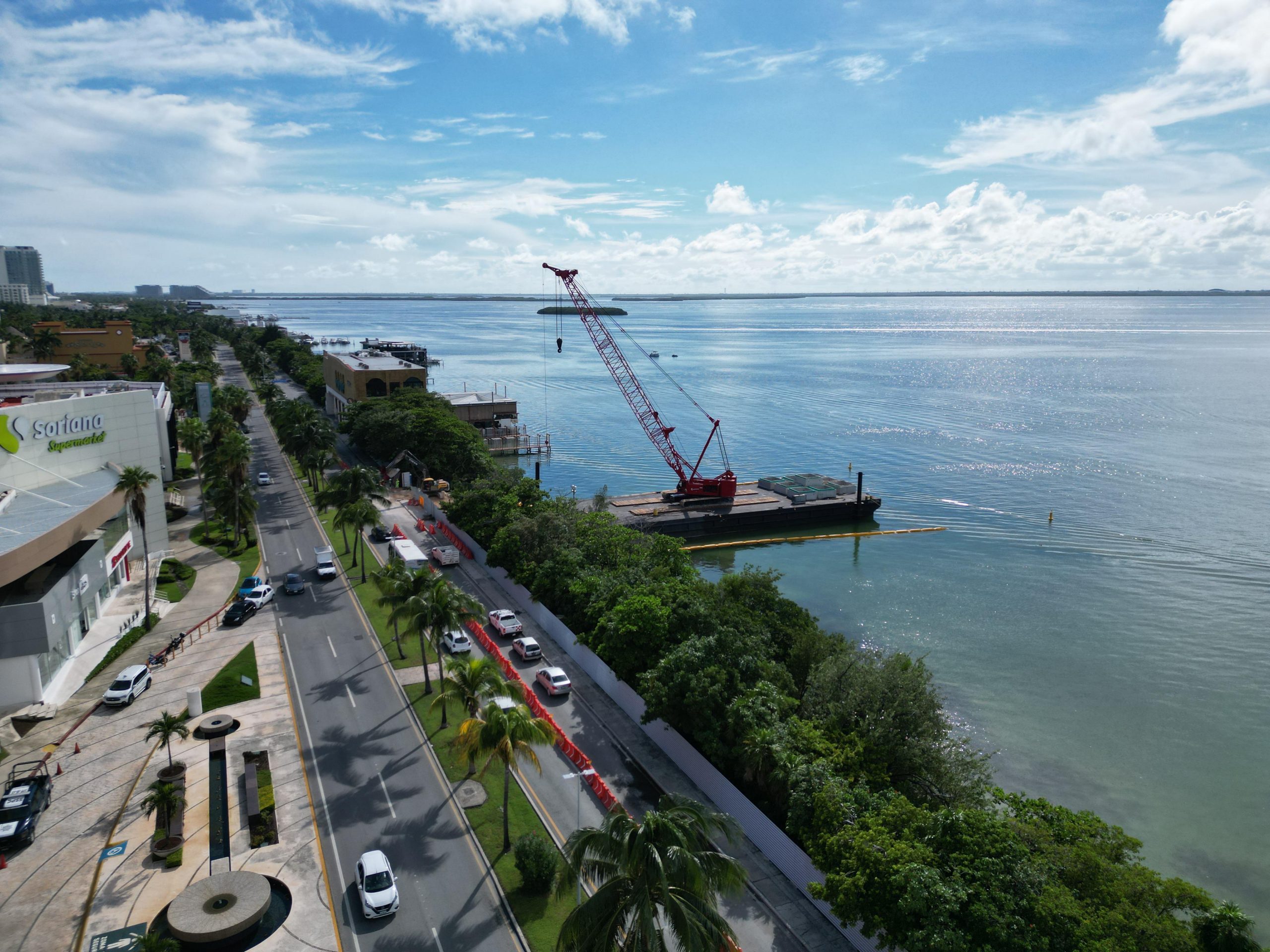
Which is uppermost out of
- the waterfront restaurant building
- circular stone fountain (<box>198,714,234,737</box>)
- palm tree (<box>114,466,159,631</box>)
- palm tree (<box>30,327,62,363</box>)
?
palm tree (<box>30,327,62,363</box>)

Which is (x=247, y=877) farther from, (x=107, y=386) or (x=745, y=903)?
(x=107, y=386)

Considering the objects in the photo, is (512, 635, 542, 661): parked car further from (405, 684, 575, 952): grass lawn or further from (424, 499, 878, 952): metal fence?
(405, 684, 575, 952): grass lawn

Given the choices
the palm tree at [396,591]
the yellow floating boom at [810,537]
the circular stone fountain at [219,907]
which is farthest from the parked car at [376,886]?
the yellow floating boom at [810,537]

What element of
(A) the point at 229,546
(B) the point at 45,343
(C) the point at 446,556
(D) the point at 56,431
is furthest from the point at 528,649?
(B) the point at 45,343

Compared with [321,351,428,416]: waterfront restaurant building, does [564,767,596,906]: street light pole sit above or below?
below

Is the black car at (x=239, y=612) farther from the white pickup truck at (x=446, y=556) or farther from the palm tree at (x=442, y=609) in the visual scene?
the palm tree at (x=442, y=609)

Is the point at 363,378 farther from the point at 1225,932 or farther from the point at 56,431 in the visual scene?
the point at 1225,932

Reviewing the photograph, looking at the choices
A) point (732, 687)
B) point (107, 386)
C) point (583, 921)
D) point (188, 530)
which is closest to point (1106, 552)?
point (732, 687)

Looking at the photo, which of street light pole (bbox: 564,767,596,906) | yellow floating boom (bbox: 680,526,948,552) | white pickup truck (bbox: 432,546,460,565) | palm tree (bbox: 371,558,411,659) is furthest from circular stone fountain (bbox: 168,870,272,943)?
yellow floating boom (bbox: 680,526,948,552)
